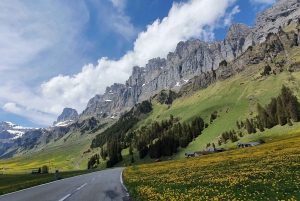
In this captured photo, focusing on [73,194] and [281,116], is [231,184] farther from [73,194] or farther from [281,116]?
[281,116]

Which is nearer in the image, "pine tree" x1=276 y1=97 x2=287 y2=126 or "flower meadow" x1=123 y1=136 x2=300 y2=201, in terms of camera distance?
"flower meadow" x1=123 y1=136 x2=300 y2=201

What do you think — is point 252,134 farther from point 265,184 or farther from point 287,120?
point 265,184

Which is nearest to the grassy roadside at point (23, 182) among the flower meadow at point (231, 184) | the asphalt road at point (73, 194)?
the asphalt road at point (73, 194)

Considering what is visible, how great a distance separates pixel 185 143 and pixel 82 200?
14597 cm

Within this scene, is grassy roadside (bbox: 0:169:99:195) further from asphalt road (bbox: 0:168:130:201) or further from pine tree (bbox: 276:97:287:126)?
pine tree (bbox: 276:97:287:126)

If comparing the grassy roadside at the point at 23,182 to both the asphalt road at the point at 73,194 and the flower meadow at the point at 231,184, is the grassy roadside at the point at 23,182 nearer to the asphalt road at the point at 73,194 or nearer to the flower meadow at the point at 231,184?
the asphalt road at the point at 73,194

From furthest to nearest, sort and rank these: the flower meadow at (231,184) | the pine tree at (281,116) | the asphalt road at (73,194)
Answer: the pine tree at (281,116), the asphalt road at (73,194), the flower meadow at (231,184)

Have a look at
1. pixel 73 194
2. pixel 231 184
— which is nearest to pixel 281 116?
pixel 231 184

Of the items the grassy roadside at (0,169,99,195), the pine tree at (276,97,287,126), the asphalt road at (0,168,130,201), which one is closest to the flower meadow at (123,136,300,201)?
the asphalt road at (0,168,130,201)

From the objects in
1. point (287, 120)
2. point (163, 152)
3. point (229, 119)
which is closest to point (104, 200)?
point (287, 120)

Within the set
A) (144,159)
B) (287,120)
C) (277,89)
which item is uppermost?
(277,89)

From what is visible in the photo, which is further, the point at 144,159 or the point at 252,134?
the point at 144,159

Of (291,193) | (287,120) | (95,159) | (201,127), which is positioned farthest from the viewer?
(95,159)

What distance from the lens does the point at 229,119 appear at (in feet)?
538
